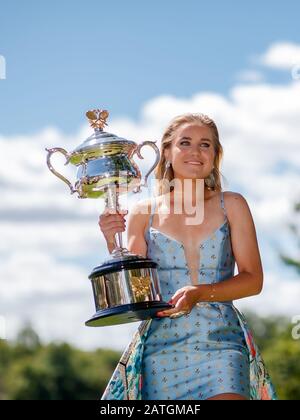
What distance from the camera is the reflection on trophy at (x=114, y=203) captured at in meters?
5.70

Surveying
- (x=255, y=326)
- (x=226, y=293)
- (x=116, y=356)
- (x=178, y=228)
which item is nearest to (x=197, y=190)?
(x=178, y=228)

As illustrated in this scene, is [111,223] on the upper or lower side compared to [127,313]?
upper

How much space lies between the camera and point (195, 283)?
5.83 m

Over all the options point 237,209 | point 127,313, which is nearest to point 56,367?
point 237,209

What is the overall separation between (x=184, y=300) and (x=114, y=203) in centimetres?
80

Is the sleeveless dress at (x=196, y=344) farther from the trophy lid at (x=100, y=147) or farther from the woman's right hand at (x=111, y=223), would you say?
the trophy lid at (x=100, y=147)

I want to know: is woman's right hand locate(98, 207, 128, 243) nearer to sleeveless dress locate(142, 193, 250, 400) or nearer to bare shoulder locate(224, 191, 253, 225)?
sleeveless dress locate(142, 193, 250, 400)

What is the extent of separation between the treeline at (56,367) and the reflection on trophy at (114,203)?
75928 millimetres

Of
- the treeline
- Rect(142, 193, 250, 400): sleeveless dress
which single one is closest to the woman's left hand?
Rect(142, 193, 250, 400): sleeveless dress

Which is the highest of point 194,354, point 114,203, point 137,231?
point 114,203

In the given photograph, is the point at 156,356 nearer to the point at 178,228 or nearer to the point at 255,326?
the point at 178,228

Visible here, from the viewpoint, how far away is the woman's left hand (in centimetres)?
Answer: 544

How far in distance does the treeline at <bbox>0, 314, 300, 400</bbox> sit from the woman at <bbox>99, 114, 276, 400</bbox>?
7609 centimetres

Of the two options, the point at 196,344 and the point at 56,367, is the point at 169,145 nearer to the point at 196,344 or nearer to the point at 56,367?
the point at 196,344
